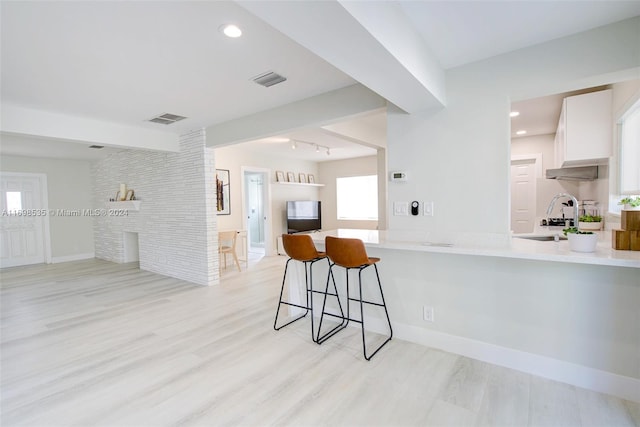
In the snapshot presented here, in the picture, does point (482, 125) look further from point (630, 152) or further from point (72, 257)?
point (72, 257)

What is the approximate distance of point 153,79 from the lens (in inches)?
111

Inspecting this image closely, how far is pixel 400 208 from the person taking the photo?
2.83 meters

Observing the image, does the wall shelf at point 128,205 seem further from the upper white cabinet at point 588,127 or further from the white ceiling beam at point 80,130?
the upper white cabinet at point 588,127

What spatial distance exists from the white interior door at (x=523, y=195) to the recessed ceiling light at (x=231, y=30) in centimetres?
511

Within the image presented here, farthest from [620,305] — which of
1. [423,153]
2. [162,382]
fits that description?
[162,382]

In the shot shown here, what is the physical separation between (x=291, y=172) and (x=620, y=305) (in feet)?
22.3

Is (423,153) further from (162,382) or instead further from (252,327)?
(162,382)

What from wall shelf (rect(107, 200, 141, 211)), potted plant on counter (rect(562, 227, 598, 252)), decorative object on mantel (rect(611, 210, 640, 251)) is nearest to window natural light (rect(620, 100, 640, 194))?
decorative object on mantel (rect(611, 210, 640, 251))

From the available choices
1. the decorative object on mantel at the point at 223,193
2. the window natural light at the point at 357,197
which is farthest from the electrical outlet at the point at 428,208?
the window natural light at the point at 357,197

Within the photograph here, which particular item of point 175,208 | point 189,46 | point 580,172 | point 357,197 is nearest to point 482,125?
point 580,172

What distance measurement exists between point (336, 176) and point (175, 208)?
15.0 ft

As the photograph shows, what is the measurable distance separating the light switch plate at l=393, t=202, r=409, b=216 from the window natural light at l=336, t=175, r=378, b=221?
519 cm

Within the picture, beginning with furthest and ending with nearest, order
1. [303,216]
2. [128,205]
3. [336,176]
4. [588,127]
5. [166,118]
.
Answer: [336,176]
[303,216]
[128,205]
[166,118]
[588,127]

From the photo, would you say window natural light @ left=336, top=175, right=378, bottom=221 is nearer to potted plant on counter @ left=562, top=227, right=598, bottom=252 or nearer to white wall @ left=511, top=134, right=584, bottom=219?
white wall @ left=511, top=134, right=584, bottom=219
